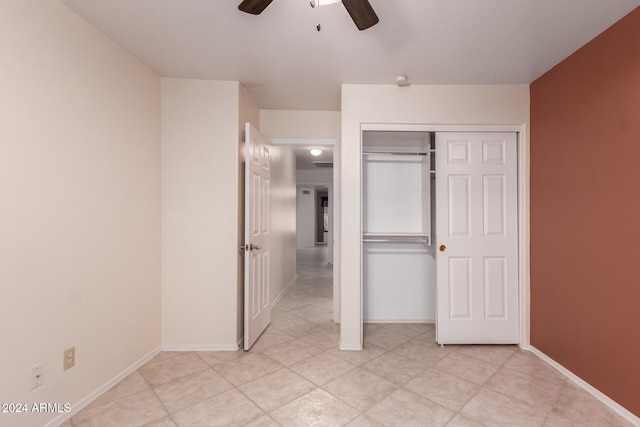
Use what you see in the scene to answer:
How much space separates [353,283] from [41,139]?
96.5 inches

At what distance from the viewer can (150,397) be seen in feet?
6.81

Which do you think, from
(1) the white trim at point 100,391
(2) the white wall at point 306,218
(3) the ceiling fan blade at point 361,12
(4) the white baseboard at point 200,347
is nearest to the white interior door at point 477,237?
(3) the ceiling fan blade at point 361,12

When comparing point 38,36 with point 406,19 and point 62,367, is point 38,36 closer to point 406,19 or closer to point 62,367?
point 62,367

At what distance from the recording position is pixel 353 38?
→ 2.13m

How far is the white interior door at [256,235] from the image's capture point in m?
2.75

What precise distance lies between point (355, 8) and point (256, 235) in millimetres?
2148

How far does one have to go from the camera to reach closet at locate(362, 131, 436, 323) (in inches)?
142

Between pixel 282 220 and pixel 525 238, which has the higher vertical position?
pixel 282 220

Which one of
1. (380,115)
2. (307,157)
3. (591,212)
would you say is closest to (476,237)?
(591,212)

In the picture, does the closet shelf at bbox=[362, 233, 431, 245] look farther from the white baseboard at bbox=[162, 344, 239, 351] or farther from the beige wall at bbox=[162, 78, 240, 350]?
the white baseboard at bbox=[162, 344, 239, 351]

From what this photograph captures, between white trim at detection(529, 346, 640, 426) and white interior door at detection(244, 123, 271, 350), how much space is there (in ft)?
8.54

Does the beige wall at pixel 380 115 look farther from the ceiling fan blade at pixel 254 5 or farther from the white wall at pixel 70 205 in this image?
the white wall at pixel 70 205

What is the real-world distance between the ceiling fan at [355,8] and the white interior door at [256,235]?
4.28 ft

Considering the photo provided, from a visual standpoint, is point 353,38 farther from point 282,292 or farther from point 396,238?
point 282,292
